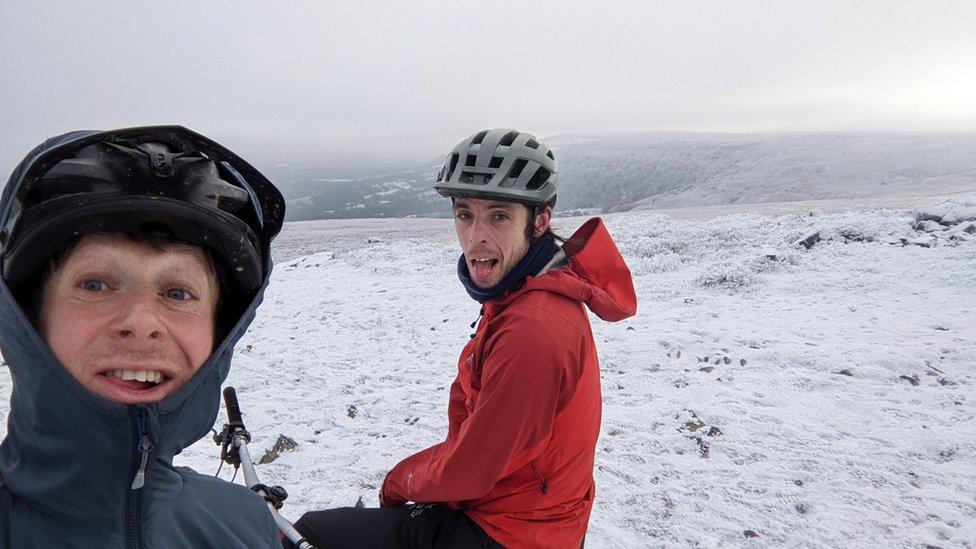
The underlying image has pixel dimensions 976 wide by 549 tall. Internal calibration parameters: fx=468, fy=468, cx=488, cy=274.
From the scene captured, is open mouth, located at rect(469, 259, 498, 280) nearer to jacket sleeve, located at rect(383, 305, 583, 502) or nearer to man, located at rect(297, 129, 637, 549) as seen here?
man, located at rect(297, 129, 637, 549)

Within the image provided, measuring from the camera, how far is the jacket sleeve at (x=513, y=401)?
199cm

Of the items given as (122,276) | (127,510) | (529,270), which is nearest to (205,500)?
(127,510)

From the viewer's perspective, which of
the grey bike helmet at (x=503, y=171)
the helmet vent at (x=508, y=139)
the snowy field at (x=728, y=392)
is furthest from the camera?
the snowy field at (x=728, y=392)

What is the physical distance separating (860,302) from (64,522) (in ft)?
37.2

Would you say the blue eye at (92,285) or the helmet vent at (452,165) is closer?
the blue eye at (92,285)

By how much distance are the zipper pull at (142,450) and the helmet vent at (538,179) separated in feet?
7.82

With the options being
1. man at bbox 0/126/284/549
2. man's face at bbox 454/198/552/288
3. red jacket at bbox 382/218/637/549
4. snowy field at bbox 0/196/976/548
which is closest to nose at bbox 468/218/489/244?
man's face at bbox 454/198/552/288

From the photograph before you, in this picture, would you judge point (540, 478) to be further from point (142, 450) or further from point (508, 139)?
point (508, 139)

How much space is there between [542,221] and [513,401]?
149 centimetres

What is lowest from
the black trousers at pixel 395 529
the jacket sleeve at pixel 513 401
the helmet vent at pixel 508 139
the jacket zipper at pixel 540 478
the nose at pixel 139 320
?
the black trousers at pixel 395 529

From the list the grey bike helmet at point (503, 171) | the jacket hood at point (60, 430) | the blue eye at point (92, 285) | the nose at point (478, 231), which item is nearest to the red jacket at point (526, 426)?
the nose at point (478, 231)

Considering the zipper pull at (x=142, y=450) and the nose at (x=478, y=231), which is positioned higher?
the nose at (x=478, y=231)

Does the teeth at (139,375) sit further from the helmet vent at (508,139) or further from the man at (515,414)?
the helmet vent at (508,139)

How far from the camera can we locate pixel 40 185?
1244 millimetres
